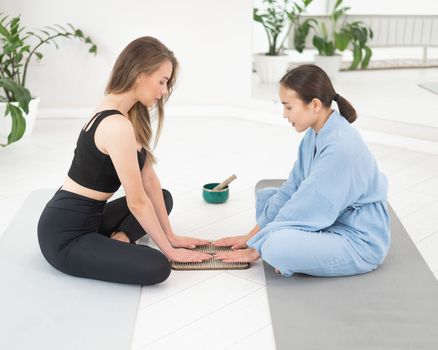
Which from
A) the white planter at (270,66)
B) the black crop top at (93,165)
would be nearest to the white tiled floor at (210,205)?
the black crop top at (93,165)

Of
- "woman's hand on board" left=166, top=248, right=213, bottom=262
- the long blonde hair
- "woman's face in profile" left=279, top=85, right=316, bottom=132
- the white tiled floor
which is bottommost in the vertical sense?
the white tiled floor

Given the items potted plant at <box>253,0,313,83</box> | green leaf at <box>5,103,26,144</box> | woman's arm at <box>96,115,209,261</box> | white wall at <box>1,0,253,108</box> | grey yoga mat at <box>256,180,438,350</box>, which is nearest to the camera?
grey yoga mat at <box>256,180,438,350</box>

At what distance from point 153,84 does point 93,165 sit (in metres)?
0.33

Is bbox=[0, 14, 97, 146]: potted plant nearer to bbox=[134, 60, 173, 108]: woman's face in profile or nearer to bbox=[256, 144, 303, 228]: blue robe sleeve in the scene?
bbox=[134, 60, 173, 108]: woman's face in profile

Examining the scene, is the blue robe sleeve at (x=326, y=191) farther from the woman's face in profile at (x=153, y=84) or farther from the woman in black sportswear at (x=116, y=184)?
the woman's face in profile at (x=153, y=84)

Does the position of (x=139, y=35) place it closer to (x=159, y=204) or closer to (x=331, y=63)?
(x=331, y=63)

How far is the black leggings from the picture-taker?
2.07 metres

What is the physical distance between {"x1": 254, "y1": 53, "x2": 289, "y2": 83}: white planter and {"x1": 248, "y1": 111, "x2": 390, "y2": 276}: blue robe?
2734 mm

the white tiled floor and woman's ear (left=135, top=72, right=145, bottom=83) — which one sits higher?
woman's ear (left=135, top=72, right=145, bottom=83)

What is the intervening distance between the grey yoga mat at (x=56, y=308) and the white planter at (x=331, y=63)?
315 centimetres

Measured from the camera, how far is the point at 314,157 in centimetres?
219

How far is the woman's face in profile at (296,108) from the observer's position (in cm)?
207

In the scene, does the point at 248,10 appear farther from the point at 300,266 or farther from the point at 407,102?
the point at 300,266

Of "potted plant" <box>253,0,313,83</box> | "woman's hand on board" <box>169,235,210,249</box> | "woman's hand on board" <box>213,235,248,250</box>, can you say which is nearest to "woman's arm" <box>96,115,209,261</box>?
"woman's hand on board" <box>169,235,210,249</box>
